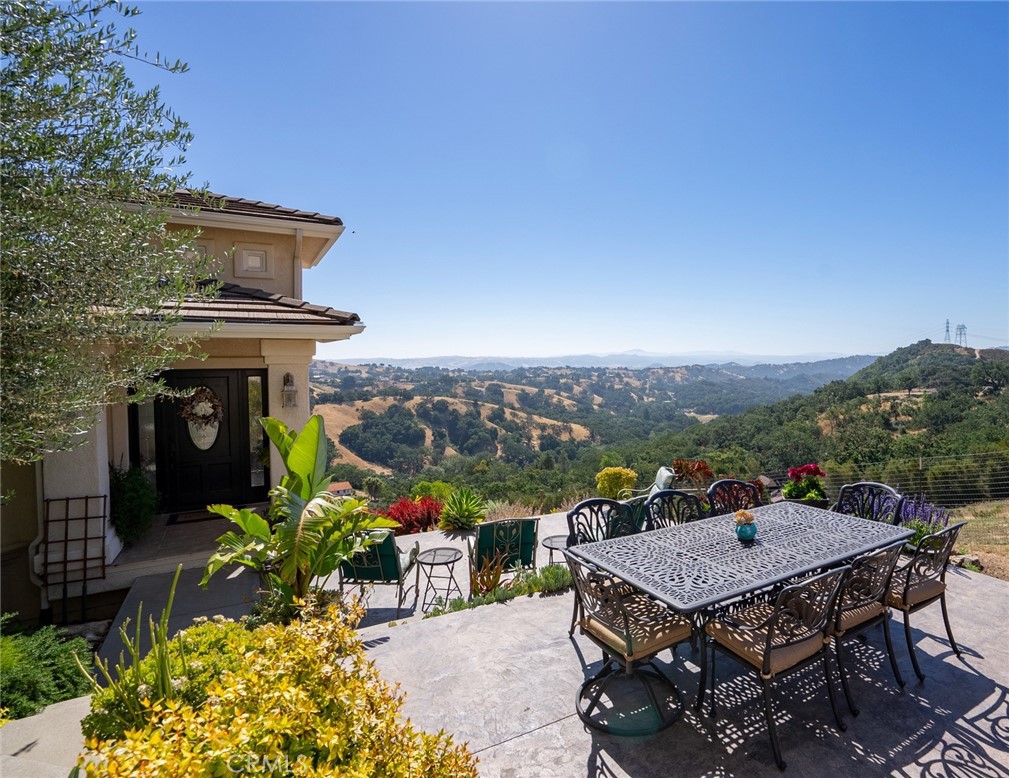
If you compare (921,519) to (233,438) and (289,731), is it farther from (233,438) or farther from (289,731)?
(233,438)

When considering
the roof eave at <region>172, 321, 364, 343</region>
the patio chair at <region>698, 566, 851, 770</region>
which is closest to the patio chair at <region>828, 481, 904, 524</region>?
the patio chair at <region>698, 566, 851, 770</region>

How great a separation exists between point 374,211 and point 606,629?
48.6 feet

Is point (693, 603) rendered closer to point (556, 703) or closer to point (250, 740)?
point (556, 703)

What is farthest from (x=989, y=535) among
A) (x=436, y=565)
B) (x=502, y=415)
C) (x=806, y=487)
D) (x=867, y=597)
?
(x=502, y=415)

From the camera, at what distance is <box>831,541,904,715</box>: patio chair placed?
3449mm

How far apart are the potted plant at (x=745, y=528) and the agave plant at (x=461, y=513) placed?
16.8ft

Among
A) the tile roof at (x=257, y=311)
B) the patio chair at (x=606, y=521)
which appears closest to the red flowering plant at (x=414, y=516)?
the tile roof at (x=257, y=311)

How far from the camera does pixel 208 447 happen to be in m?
7.97

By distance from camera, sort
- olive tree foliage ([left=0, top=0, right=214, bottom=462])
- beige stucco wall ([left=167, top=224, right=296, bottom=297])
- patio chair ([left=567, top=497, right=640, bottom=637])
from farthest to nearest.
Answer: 1. beige stucco wall ([left=167, top=224, right=296, bottom=297])
2. patio chair ([left=567, top=497, right=640, bottom=637])
3. olive tree foliage ([left=0, top=0, right=214, bottom=462])

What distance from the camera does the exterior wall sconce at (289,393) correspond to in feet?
23.8

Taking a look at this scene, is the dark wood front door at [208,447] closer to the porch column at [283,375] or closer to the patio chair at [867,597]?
the porch column at [283,375]

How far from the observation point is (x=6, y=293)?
2.88m

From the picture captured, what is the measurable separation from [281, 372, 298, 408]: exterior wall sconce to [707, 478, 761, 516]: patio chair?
6.05 meters

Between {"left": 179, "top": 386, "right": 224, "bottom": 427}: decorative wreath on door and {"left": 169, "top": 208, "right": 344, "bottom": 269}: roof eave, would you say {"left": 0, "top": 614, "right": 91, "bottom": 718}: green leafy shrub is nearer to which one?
{"left": 179, "top": 386, "right": 224, "bottom": 427}: decorative wreath on door
